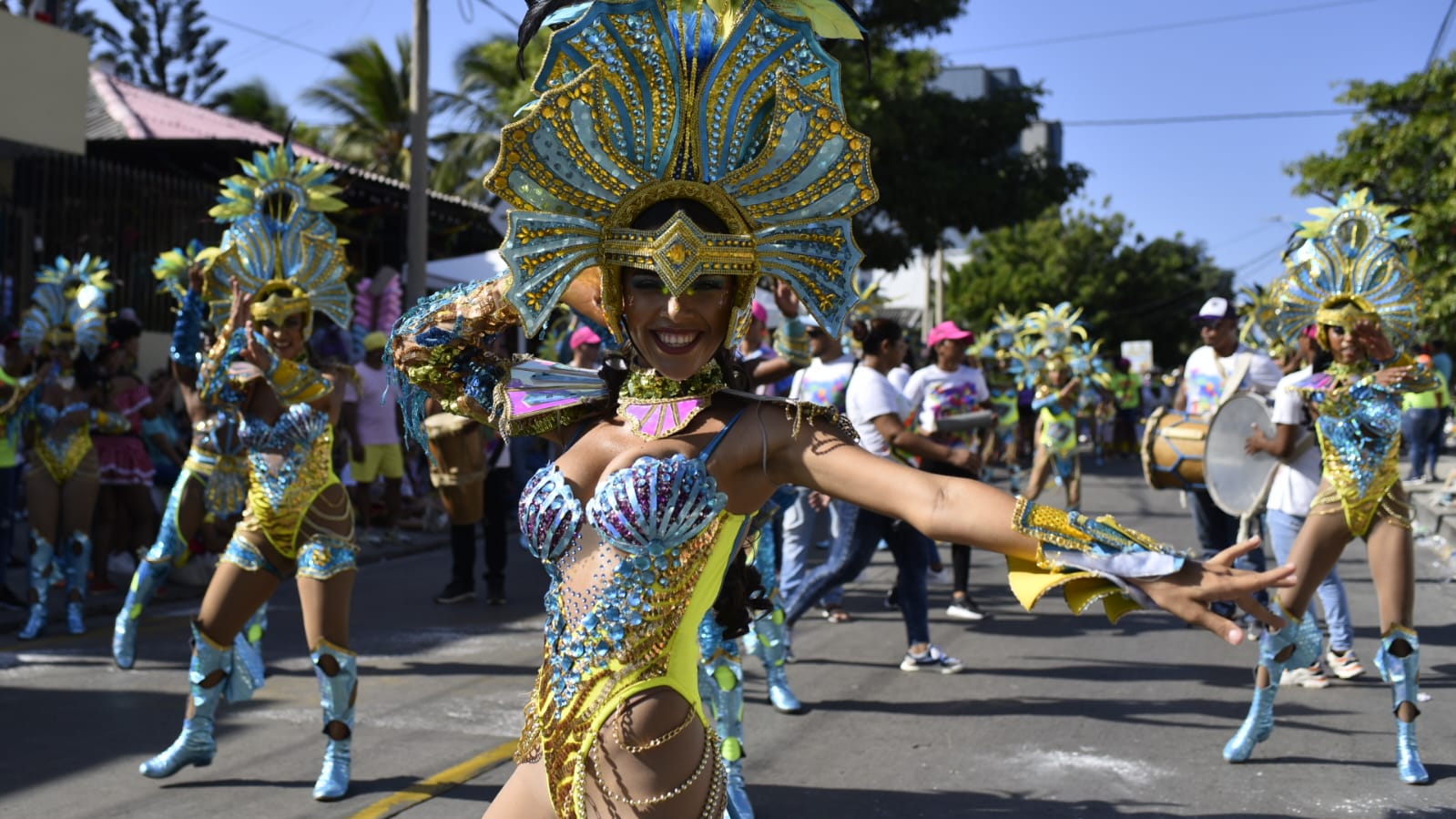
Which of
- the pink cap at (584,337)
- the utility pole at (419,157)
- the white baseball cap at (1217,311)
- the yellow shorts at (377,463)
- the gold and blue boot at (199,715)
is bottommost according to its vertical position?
the gold and blue boot at (199,715)

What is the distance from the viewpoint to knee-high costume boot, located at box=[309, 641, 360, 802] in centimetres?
547

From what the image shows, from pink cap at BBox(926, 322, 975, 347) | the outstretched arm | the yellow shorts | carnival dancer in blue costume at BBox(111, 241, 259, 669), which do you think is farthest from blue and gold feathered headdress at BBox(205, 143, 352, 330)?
the yellow shorts

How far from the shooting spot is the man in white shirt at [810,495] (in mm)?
8180

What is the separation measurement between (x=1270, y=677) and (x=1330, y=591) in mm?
2065

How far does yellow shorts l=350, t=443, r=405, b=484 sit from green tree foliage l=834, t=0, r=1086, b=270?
11030 mm

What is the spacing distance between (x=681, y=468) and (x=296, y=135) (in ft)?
97.4

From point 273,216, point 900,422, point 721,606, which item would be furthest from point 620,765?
point 900,422

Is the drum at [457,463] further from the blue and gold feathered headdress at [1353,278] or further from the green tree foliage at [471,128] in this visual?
the green tree foliage at [471,128]

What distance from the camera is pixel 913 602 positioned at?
803 cm

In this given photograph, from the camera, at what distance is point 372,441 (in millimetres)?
12883

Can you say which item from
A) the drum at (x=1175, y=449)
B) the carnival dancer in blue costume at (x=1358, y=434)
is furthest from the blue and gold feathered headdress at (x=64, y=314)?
the carnival dancer in blue costume at (x=1358, y=434)

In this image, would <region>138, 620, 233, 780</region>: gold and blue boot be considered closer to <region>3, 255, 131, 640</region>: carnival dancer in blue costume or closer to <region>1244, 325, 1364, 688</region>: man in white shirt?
<region>3, 255, 131, 640</region>: carnival dancer in blue costume

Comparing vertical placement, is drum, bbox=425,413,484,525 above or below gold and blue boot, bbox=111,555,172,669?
above

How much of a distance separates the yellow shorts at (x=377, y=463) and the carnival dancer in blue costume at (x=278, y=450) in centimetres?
654
